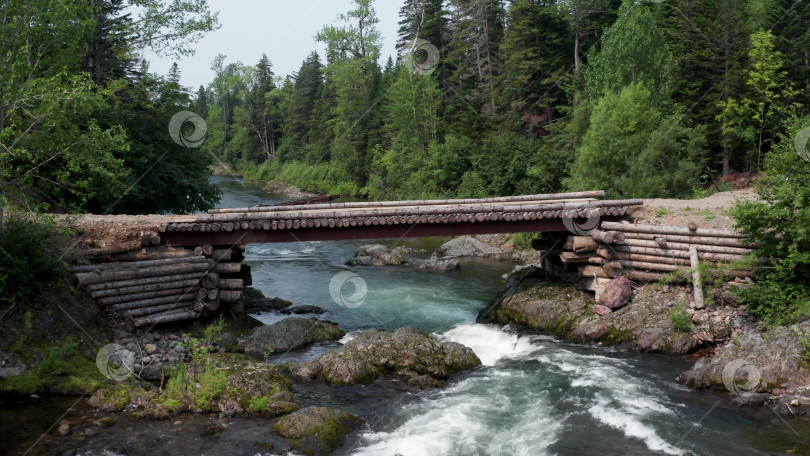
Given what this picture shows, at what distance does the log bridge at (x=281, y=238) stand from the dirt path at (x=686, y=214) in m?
0.60

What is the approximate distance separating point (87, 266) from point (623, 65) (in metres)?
28.2

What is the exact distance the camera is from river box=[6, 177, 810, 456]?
996 centimetres

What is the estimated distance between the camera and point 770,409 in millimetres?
11180

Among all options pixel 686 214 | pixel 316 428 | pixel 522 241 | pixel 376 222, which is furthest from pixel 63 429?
pixel 522 241

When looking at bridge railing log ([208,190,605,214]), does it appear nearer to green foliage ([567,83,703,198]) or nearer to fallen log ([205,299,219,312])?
fallen log ([205,299,219,312])

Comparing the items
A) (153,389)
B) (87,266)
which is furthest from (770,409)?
(87,266)

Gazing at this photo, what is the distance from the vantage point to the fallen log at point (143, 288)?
14.1 metres

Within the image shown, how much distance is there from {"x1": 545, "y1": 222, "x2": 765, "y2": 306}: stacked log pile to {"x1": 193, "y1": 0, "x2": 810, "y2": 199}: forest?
34.7ft

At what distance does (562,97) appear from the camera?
4241 centimetres

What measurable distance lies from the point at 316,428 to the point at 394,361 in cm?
357

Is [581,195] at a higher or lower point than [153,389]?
higher

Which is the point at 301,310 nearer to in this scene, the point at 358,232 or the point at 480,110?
the point at 358,232

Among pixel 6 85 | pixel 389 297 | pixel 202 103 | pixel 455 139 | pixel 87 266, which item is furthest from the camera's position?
pixel 202 103

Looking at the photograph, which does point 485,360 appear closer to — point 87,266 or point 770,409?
point 770,409
